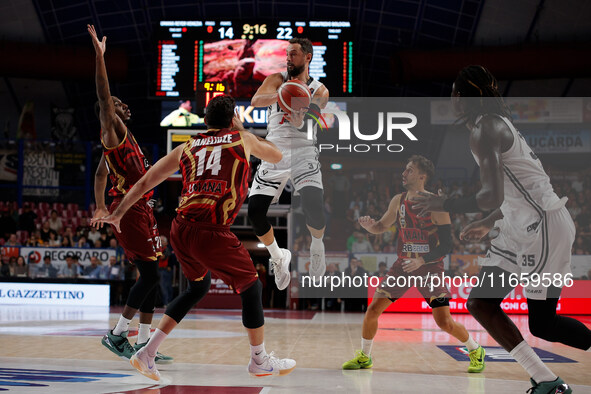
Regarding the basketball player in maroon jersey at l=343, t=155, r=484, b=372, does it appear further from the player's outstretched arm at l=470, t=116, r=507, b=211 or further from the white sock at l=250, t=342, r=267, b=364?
the player's outstretched arm at l=470, t=116, r=507, b=211

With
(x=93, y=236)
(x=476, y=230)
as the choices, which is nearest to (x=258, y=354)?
(x=476, y=230)

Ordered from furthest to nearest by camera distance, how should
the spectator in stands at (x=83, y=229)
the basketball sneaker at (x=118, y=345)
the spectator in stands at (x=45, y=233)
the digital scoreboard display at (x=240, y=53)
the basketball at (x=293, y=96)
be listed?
the spectator in stands at (x=83, y=229) → the spectator in stands at (x=45, y=233) → the digital scoreboard display at (x=240, y=53) → the basketball sneaker at (x=118, y=345) → the basketball at (x=293, y=96)

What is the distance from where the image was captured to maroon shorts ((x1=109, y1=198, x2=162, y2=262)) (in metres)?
6.04

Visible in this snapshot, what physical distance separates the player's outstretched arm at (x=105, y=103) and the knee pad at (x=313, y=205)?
177 centimetres

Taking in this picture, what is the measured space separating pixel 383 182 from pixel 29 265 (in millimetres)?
8642

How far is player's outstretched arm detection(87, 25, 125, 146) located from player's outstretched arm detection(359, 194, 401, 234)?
236cm

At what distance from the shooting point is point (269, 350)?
7.22 metres

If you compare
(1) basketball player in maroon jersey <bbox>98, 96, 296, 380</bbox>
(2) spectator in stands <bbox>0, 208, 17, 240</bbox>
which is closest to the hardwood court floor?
(1) basketball player in maroon jersey <bbox>98, 96, 296, 380</bbox>

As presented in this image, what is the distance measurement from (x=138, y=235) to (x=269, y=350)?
213cm

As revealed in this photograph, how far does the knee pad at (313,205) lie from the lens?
19.7 feet

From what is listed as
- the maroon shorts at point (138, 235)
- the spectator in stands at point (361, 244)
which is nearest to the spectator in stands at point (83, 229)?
the spectator in stands at point (361, 244)

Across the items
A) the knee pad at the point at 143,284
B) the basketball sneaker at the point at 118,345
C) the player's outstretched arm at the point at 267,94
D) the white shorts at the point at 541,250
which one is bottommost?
the basketball sneaker at the point at 118,345

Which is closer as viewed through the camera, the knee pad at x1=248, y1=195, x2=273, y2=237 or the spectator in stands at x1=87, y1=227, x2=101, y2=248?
the knee pad at x1=248, y1=195, x2=273, y2=237

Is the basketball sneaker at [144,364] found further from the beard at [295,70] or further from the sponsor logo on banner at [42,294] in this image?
the sponsor logo on banner at [42,294]
